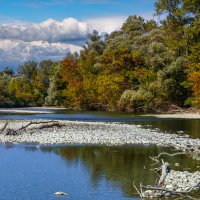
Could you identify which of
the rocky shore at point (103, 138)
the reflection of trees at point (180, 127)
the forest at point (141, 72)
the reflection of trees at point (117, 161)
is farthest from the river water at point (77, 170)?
the forest at point (141, 72)

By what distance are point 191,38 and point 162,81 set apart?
993 centimetres

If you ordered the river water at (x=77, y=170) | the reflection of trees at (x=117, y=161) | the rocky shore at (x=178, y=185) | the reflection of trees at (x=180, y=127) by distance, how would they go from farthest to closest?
the reflection of trees at (x=180, y=127) < the reflection of trees at (x=117, y=161) < the river water at (x=77, y=170) < the rocky shore at (x=178, y=185)

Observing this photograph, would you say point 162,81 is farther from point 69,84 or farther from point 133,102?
point 69,84

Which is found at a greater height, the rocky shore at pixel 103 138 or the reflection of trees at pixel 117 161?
the rocky shore at pixel 103 138

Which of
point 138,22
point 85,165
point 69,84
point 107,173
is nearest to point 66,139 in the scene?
point 85,165

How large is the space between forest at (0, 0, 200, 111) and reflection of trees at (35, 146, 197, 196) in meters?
45.0

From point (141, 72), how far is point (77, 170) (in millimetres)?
71487

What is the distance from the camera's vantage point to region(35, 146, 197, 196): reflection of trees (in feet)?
75.7

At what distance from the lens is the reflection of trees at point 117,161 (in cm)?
2307

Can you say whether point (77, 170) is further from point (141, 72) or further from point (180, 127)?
point (141, 72)

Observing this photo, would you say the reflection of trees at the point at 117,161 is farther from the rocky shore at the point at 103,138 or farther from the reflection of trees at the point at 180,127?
the reflection of trees at the point at 180,127

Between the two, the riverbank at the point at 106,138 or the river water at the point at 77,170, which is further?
the riverbank at the point at 106,138

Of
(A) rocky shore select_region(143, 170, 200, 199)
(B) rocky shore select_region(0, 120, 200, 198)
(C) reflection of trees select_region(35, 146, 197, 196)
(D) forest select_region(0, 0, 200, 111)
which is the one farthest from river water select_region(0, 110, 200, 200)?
(D) forest select_region(0, 0, 200, 111)

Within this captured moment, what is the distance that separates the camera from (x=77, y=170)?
84.1 ft
